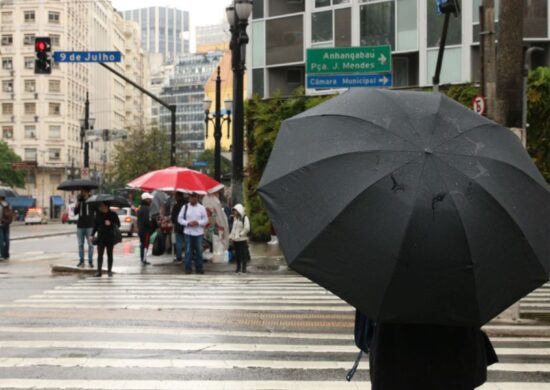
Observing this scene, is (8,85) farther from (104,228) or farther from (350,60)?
(350,60)

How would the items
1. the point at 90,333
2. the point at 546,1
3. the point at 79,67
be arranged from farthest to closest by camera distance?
the point at 79,67
the point at 546,1
the point at 90,333

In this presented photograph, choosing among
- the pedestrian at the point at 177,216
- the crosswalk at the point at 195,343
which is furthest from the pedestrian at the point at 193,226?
the crosswalk at the point at 195,343

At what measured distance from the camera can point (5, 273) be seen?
65.9 feet

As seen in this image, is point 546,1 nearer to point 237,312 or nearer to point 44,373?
point 237,312

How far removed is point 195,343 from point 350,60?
11.4 metres

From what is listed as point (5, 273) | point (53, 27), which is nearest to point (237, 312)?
point (5, 273)

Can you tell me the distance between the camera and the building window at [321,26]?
34.4m

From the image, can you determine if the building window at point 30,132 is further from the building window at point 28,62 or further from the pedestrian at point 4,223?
the pedestrian at point 4,223

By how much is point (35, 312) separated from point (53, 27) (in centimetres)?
9848

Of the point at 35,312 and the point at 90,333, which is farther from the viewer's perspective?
the point at 35,312

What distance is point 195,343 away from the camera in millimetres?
9680

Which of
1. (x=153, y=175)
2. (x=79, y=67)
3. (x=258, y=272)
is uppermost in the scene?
(x=79, y=67)

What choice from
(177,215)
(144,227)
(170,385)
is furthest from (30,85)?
(170,385)

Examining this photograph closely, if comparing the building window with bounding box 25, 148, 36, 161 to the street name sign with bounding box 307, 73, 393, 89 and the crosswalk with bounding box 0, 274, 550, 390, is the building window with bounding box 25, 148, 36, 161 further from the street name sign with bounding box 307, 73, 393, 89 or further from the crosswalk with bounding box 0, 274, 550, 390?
the crosswalk with bounding box 0, 274, 550, 390
